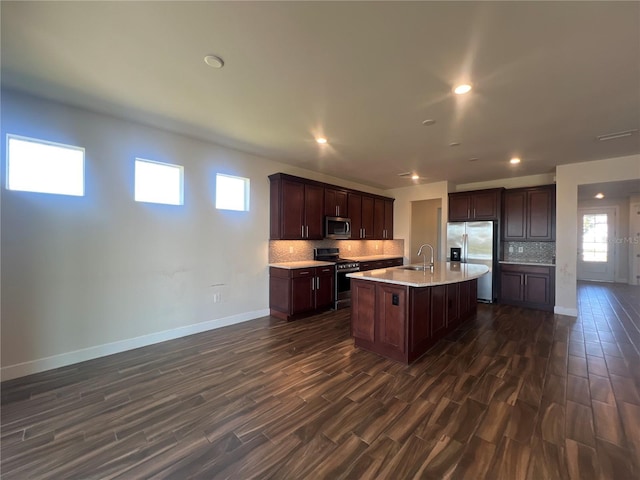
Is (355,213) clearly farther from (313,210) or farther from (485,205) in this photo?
(485,205)

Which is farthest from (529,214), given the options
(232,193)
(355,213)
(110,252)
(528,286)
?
(110,252)

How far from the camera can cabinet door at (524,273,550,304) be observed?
496 cm

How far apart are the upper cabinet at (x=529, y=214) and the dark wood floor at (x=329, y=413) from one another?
7.91 feet

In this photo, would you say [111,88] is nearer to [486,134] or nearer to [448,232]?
[486,134]

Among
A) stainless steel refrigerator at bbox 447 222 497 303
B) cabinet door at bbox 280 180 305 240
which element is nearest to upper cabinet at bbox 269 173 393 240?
cabinet door at bbox 280 180 305 240

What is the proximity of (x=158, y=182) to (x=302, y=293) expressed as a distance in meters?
2.66

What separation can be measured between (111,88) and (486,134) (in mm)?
4181

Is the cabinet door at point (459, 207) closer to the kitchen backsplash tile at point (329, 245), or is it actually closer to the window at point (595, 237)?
the kitchen backsplash tile at point (329, 245)

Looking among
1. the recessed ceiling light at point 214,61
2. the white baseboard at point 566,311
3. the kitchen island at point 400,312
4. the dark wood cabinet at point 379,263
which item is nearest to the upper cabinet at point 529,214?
the white baseboard at point 566,311

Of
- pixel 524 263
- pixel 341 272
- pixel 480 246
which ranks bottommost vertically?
pixel 341 272

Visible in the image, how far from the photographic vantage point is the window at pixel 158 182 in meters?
3.35

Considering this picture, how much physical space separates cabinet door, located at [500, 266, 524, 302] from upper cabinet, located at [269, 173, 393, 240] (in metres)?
2.76

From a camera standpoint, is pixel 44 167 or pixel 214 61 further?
pixel 44 167

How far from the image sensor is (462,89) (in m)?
2.39
